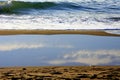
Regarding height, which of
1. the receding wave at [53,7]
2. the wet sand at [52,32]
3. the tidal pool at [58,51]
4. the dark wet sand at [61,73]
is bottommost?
the dark wet sand at [61,73]

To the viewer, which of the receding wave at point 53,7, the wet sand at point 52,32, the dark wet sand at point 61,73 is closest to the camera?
the dark wet sand at point 61,73

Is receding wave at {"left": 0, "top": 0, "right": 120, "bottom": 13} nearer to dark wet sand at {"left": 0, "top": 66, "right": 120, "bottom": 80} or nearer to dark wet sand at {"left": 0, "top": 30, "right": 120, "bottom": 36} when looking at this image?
dark wet sand at {"left": 0, "top": 30, "right": 120, "bottom": 36}

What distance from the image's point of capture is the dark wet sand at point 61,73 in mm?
5566

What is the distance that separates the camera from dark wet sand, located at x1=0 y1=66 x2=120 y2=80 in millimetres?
5566

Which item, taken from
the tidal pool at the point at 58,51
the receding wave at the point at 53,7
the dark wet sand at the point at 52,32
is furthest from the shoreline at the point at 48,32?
the receding wave at the point at 53,7

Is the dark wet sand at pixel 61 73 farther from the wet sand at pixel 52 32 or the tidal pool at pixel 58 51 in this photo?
the wet sand at pixel 52 32

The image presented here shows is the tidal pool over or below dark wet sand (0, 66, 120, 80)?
over

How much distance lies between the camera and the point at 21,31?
1070 centimetres

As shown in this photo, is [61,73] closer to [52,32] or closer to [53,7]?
[52,32]

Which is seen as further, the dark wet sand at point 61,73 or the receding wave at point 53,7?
the receding wave at point 53,7

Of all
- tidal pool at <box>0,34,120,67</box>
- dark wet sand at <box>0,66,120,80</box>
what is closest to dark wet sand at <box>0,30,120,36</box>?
tidal pool at <box>0,34,120,67</box>

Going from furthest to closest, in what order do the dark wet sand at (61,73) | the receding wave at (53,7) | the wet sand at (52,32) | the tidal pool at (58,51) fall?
1. the receding wave at (53,7)
2. the wet sand at (52,32)
3. the tidal pool at (58,51)
4. the dark wet sand at (61,73)

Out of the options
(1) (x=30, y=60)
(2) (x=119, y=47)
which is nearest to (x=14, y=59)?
(1) (x=30, y=60)

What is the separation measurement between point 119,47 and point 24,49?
252 cm
